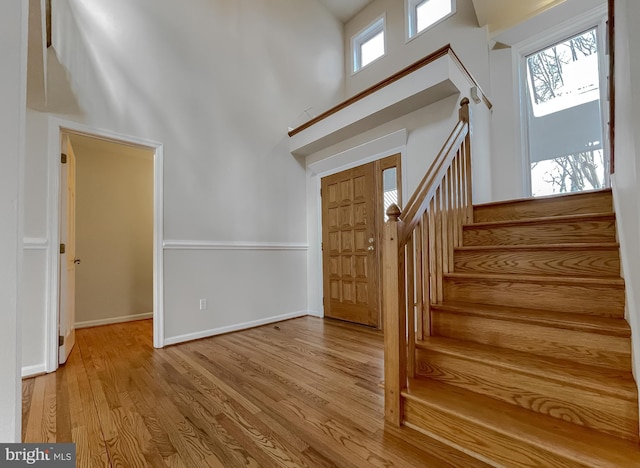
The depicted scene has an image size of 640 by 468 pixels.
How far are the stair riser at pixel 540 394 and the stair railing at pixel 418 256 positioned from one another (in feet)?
0.61

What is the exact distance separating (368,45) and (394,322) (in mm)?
5427

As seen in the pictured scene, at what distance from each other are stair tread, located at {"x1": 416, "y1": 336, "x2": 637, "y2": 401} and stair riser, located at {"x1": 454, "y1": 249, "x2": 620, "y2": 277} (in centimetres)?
59

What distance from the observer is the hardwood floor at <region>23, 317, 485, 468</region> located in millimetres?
1355

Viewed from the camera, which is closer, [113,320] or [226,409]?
[226,409]

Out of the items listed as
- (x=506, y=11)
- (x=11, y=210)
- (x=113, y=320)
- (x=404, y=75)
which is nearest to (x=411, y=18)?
(x=506, y=11)

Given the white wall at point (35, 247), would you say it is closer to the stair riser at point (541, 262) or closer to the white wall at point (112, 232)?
the white wall at point (112, 232)

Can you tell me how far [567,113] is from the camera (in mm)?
3346

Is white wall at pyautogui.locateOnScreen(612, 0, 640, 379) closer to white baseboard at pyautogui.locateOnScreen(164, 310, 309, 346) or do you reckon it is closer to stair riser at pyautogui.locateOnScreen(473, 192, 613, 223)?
stair riser at pyautogui.locateOnScreen(473, 192, 613, 223)

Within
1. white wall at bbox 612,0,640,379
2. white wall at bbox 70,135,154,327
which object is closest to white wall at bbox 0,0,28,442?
white wall at bbox 612,0,640,379

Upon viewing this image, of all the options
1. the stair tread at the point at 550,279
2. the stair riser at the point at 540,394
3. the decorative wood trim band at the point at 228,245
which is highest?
the decorative wood trim band at the point at 228,245

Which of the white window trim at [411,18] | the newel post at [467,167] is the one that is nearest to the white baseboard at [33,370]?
the newel post at [467,167]

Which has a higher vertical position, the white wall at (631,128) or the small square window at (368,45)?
the small square window at (368,45)
